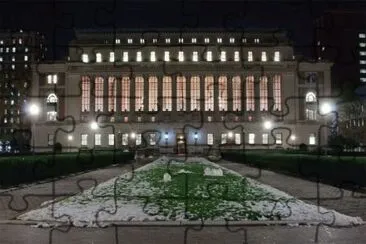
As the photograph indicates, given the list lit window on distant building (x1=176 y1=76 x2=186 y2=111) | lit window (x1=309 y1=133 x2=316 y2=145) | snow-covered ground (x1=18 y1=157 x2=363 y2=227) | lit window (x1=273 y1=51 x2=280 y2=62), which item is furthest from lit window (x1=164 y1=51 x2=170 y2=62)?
snow-covered ground (x1=18 y1=157 x2=363 y2=227)

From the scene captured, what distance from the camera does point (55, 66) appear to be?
7912 cm

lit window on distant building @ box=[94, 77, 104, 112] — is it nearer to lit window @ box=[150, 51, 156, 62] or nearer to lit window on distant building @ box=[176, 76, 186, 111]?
lit window @ box=[150, 51, 156, 62]

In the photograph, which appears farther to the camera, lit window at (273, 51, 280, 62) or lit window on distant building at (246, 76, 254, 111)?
lit window at (273, 51, 280, 62)

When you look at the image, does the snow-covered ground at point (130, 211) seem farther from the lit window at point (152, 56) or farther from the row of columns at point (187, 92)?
the lit window at point (152, 56)

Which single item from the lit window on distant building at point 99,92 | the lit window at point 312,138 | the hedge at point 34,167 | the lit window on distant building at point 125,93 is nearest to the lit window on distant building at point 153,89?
the lit window on distant building at point 125,93

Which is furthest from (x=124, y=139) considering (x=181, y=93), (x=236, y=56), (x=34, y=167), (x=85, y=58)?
(x=34, y=167)

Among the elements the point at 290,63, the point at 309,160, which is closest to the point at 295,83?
the point at 290,63

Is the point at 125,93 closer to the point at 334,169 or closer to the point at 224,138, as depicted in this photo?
the point at 224,138

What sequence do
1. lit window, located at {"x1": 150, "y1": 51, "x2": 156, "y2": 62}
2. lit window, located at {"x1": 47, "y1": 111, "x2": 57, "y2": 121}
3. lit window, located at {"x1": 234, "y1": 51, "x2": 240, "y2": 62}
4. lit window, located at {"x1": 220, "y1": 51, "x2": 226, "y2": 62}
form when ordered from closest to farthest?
lit window, located at {"x1": 220, "y1": 51, "x2": 226, "y2": 62} < lit window, located at {"x1": 234, "y1": 51, "x2": 240, "y2": 62} < lit window, located at {"x1": 47, "y1": 111, "x2": 57, "y2": 121} < lit window, located at {"x1": 150, "y1": 51, "x2": 156, "y2": 62}

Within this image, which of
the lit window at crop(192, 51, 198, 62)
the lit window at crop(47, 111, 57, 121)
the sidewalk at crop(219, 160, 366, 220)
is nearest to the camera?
the sidewalk at crop(219, 160, 366, 220)

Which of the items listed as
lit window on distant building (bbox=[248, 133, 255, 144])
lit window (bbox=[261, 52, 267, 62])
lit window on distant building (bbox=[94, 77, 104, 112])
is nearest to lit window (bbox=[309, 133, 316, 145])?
lit window on distant building (bbox=[248, 133, 255, 144])

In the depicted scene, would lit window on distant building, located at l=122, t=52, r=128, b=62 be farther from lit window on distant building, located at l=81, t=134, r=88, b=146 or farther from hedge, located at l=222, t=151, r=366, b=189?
hedge, located at l=222, t=151, r=366, b=189

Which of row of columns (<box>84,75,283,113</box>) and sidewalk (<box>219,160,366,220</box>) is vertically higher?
row of columns (<box>84,75,283,113</box>)

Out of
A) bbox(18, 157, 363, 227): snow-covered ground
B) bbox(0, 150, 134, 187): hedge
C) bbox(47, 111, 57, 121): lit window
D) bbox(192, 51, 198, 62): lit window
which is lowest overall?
bbox(18, 157, 363, 227): snow-covered ground
